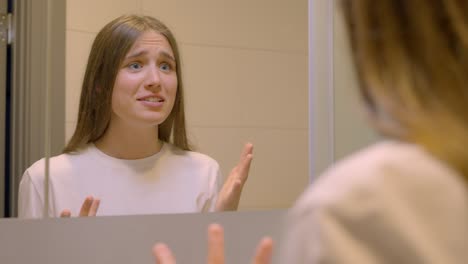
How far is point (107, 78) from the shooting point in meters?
1.42

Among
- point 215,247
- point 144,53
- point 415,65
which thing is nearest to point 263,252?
point 215,247

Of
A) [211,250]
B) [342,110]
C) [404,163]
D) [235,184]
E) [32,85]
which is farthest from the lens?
[342,110]

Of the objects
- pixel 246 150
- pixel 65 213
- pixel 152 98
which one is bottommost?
pixel 65 213

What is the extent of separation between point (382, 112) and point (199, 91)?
1.09 m

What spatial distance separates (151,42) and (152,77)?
0.24 feet

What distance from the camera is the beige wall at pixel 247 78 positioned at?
1504mm

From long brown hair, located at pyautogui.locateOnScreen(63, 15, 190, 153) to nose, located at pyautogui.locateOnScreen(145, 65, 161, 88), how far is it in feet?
0.16

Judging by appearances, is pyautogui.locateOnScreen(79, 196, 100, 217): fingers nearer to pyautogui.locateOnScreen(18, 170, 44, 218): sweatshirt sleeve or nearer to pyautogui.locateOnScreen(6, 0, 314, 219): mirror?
pyautogui.locateOnScreen(18, 170, 44, 218): sweatshirt sleeve

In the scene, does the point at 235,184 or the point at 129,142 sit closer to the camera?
the point at 129,142

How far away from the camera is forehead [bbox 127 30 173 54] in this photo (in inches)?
57.4

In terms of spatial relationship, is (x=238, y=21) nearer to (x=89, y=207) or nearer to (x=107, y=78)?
(x=107, y=78)

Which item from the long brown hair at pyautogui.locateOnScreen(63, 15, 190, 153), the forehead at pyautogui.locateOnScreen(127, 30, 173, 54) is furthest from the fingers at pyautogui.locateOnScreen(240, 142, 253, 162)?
the forehead at pyautogui.locateOnScreen(127, 30, 173, 54)

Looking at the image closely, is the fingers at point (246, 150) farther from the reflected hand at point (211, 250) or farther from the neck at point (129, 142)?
the reflected hand at point (211, 250)

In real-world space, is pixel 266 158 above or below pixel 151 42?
below
